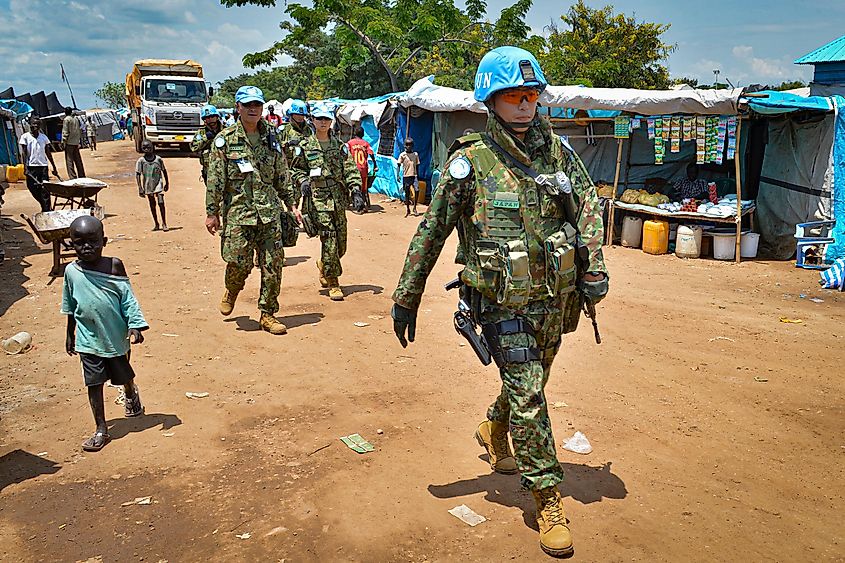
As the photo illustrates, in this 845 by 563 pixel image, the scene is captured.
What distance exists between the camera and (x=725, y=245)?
1088 cm

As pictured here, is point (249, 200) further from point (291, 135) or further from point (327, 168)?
point (291, 135)

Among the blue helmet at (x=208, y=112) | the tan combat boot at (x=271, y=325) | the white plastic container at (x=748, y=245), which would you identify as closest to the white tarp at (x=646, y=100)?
the white plastic container at (x=748, y=245)

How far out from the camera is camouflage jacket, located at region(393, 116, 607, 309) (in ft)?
10.7

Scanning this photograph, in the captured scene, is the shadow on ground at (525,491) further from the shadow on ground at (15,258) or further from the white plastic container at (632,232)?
the white plastic container at (632,232)

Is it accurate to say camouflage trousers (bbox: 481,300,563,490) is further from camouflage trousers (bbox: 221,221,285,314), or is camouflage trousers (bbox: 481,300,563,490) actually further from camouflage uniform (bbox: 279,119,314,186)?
camouflage uniform (bbox: 279,119,314,186)

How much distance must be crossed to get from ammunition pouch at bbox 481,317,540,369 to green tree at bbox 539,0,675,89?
27960 millimetres

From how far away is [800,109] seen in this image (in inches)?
388

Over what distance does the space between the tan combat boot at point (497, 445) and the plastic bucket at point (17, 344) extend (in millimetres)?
3921

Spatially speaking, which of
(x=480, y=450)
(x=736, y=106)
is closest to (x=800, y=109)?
(x=736, y=106)

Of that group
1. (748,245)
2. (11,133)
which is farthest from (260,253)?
(11,133)

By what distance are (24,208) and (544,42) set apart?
19.4 metres

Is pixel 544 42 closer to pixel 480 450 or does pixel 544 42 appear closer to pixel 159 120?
pixel 159 120

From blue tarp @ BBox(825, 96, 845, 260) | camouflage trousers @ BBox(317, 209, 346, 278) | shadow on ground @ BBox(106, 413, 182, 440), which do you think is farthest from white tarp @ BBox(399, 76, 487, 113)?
shadow on ground @ BBox(106, 413, 182, 440)

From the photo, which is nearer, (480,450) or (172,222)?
(480,450)
